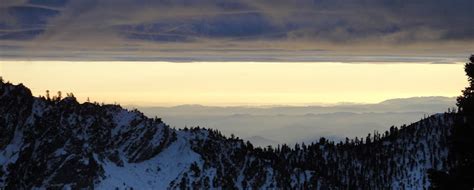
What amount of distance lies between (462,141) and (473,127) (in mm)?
705

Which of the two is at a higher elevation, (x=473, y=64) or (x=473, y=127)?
(x=473, y=64)

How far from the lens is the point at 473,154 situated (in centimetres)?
2925

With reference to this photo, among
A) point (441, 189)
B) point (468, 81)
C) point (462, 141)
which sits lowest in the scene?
point (441, 189)

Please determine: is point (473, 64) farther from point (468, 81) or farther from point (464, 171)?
point (464, 171)

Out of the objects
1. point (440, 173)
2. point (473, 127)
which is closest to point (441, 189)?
point (440, 173)

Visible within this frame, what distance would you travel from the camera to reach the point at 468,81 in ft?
96.5

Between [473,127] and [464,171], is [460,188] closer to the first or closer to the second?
[464,171]

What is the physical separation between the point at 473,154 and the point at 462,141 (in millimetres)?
976

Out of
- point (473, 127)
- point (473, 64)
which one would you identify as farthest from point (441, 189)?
point (473, 64)

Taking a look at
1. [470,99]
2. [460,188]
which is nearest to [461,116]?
[470,99]

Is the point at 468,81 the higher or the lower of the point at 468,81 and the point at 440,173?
the higher

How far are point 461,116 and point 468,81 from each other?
1497mm

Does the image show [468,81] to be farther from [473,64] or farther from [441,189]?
[441,189]

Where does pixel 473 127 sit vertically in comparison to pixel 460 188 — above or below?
above
